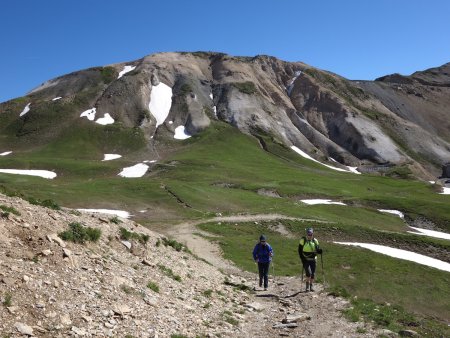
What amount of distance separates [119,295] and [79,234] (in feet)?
15.3

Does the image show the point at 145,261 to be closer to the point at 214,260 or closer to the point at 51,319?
the point at 51,319

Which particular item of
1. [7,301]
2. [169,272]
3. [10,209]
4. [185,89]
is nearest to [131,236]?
[169,272]

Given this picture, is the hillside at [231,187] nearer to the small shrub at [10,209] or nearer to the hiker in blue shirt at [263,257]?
the small shrub at [10,209]

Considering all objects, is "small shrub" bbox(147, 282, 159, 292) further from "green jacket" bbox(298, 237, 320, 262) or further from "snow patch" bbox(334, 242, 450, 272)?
"snow patch" bbox(334, 242, 450, 272)

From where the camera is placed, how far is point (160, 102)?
593 ft

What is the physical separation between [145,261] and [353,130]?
177 metres

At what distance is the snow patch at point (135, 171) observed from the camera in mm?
104562

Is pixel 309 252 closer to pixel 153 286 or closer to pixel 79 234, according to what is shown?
pixel 153 286

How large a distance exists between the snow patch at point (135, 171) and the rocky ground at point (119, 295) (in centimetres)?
7976

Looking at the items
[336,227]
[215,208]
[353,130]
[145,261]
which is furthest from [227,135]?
[145,261]

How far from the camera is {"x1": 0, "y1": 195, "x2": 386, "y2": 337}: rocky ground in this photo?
14.2m

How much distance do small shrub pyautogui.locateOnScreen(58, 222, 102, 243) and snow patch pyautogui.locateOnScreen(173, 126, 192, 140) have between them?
138 m

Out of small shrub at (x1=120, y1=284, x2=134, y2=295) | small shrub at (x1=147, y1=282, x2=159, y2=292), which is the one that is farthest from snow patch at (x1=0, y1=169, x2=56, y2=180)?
small shrub at (x1=120, y1=284, x2=134, y2=295)

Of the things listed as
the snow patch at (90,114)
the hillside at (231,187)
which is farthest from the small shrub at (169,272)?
the snow patch at (90,114)
